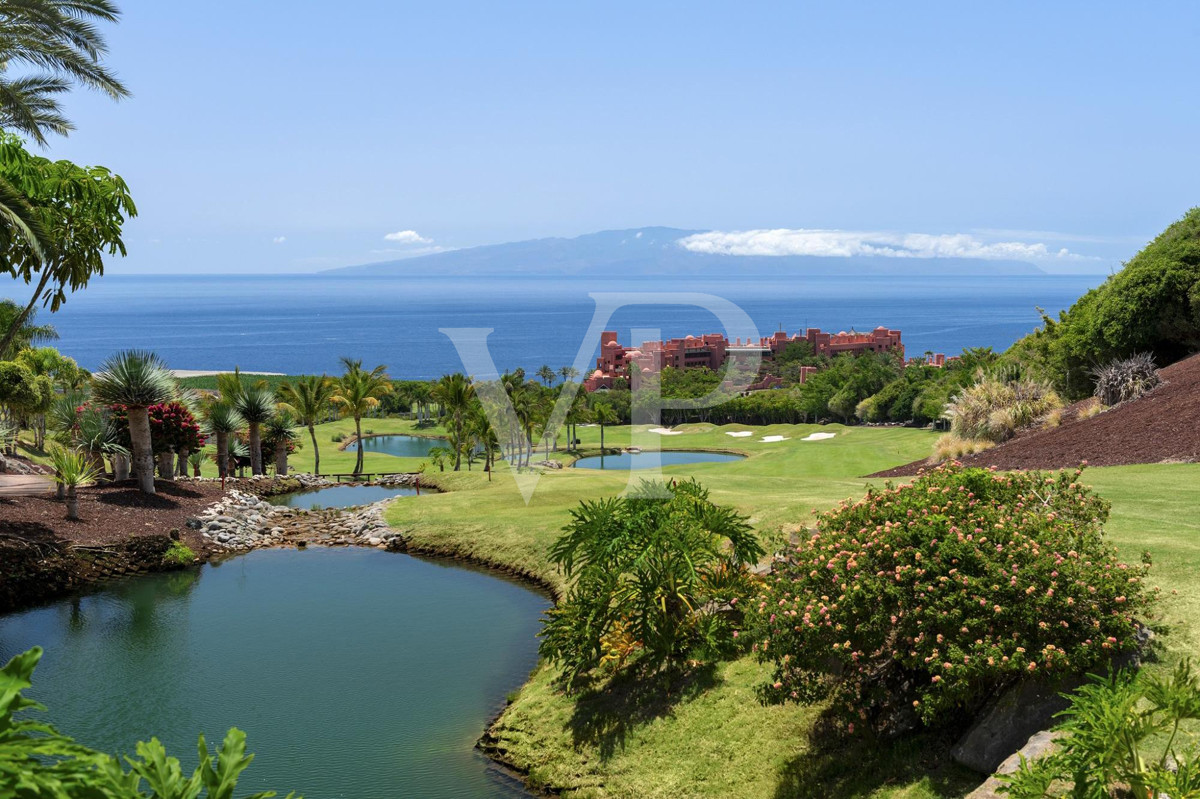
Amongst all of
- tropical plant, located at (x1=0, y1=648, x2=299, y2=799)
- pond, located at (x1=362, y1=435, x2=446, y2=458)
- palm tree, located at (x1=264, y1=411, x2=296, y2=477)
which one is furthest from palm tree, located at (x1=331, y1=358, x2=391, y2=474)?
tropical plant, located at (x1=0, y1=648, x2=299, y2=799)

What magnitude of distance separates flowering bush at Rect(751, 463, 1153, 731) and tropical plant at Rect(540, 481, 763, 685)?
2352 millimetres

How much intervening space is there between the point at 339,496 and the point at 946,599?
32380mm

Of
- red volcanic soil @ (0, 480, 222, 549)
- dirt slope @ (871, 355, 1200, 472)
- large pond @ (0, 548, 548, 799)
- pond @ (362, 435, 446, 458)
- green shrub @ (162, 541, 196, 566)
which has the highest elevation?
dirt slope @ (871, 355, 1200, 472)

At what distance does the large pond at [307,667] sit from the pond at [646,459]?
116 ft

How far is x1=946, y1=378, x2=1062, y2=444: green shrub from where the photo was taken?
1042 inches

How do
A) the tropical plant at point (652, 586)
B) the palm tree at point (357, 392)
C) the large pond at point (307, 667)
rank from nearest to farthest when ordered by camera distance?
the large pond at point (307, 667)
the tropical plant at point (652, 586)
the palm tree at point (357, 392)

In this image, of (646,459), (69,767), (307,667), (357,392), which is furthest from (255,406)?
(69,767)

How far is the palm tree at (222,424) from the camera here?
115ft

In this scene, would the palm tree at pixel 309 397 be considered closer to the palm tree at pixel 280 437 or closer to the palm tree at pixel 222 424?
the palm tree at pixel 280 437

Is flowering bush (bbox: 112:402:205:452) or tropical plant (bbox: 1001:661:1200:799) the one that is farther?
flowering bush (bbox: 112:402:205:452)

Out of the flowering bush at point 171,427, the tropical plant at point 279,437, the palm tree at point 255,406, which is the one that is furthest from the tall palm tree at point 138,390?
the tropical plant at point 279,437

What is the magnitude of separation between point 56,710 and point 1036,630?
13446mm

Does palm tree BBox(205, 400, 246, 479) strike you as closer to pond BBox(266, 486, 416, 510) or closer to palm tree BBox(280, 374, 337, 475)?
pond BBox(266, 486, 416, 510)

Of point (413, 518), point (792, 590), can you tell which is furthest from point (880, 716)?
point (413, 518)
